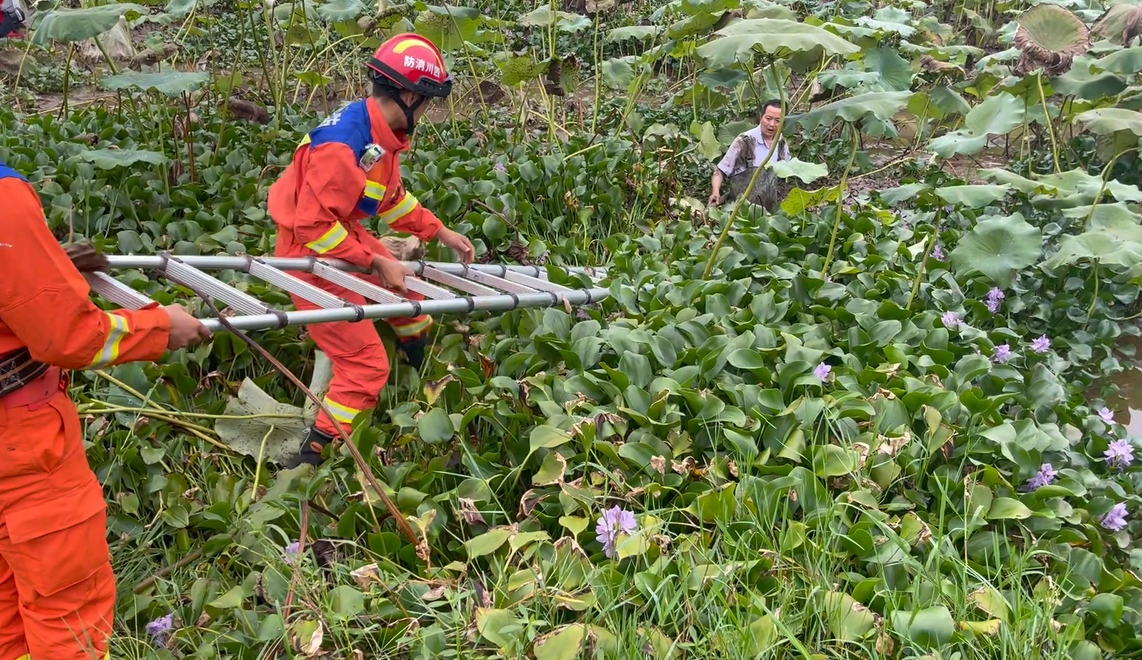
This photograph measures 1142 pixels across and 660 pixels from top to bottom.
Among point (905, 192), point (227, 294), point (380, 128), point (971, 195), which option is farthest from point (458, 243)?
point (971, 195)

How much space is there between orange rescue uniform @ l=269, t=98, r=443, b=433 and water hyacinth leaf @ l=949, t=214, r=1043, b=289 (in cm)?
235

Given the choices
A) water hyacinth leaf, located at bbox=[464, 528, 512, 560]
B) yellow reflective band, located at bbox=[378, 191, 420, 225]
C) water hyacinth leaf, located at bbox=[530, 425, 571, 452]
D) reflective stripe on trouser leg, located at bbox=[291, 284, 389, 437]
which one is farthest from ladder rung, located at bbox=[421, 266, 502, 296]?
water hyacinth leaf, located at bbox=[464, 528, 512, 560]

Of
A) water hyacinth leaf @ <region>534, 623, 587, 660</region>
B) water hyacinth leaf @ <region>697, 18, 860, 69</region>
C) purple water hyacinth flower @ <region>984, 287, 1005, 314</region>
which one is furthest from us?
purple water hyacinth flower @ <region>984, 287, 1005, 314</region>

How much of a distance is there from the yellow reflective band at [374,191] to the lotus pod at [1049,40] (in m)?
2.90

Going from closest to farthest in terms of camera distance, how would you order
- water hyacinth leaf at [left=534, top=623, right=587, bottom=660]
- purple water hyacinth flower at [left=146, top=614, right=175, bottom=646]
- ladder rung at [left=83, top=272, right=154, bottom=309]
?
water hyacinth leaf at [left=534, top=623, right=587, bottom=660] → ladder rung at [left=83, top=272, right=154, bottom=309] → purple water hyacinth flower at [left=146, top=614, right=175, bottom=646]

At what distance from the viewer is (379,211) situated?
11.4ft

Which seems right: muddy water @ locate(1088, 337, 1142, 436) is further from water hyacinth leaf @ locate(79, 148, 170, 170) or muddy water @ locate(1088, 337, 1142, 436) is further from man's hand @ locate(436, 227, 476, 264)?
water hyacinth leaf @ locate(79, 148, 170, 170)

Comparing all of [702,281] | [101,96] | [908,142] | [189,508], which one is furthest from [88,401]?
[908,142]

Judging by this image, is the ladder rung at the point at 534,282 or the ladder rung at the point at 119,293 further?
the ladder rung at the point at 534,282

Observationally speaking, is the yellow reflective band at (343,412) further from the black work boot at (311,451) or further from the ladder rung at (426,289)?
the ladder rung at (426,289)

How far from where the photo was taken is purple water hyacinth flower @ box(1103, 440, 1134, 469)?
2.99 m

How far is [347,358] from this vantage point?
3.12m

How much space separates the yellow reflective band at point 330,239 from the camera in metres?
2.98

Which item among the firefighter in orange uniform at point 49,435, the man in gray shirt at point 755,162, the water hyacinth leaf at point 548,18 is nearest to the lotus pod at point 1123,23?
the man in gray shirt at point 755,162
